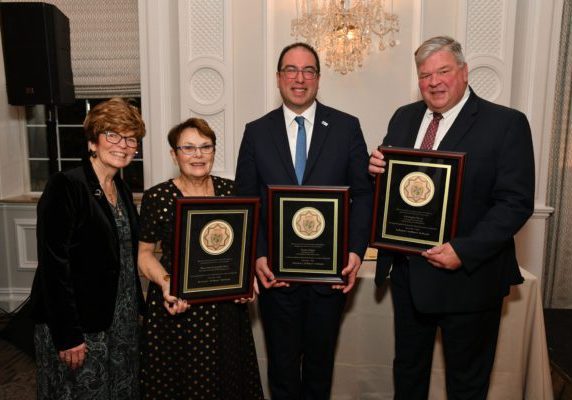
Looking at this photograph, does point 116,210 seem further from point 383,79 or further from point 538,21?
point 538,21

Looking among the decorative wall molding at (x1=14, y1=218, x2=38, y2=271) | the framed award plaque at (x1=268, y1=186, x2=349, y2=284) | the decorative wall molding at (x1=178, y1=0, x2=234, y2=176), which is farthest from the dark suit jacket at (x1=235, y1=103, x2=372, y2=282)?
the decorative wall molding at (x1=14, y1=218, x2=38, y2=271)

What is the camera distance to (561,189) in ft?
14.5

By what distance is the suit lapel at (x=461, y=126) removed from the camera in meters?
1.87

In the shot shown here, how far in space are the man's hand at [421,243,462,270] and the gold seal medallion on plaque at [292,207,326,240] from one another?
1.43ft

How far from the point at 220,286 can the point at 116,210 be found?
567mm

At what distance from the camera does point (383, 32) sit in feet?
12.8

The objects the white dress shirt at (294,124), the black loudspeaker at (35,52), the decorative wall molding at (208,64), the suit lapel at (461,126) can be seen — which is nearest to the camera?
the suit lapel at (461,126)

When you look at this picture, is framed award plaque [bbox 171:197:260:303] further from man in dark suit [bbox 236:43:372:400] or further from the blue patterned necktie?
the blue patterned necktie

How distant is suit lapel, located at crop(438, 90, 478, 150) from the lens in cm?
187

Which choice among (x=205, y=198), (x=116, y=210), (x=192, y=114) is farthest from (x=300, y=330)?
(x=192, y=114)

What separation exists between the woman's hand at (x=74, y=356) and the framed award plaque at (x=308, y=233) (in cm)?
82

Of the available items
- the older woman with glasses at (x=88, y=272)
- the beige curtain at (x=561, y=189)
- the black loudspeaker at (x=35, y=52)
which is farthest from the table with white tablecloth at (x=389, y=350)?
the beige curtain at (x=561, y=189)

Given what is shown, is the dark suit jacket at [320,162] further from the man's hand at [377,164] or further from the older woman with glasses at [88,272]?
the older woman with glasses at [88,272]

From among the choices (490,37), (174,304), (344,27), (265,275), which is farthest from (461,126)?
(490,37)
